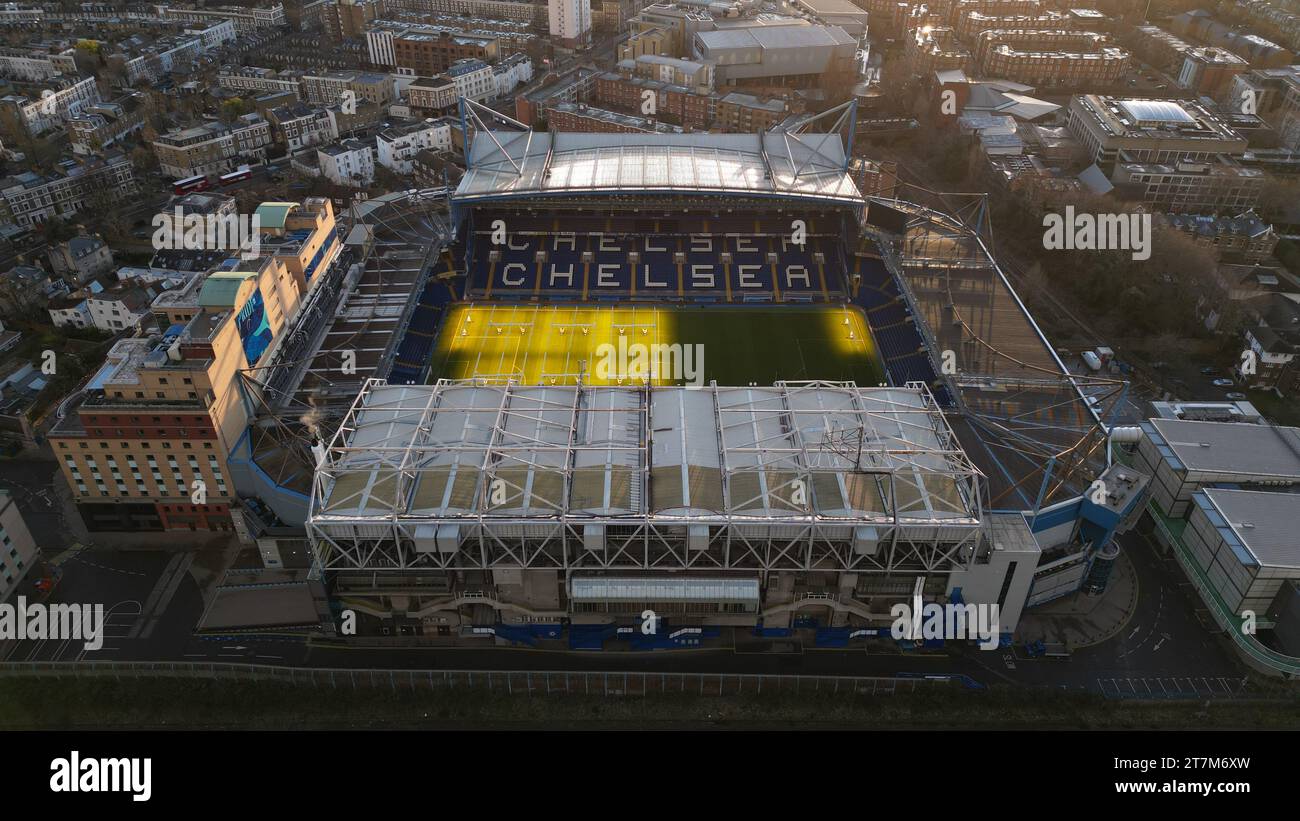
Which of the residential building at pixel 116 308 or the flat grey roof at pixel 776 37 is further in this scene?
the flat grey roof at pixel 776 37

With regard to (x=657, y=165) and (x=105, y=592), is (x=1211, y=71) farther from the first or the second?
(x=105, y=592)

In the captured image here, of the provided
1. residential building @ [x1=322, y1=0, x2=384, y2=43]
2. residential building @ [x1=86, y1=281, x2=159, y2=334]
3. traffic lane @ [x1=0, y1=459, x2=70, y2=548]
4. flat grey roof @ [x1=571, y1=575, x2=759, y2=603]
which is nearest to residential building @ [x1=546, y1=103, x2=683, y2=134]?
residential building @ [x1=86, y1=281, x2=159, y2=334]

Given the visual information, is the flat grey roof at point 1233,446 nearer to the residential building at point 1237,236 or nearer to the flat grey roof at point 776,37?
the residential building at point 1237,236

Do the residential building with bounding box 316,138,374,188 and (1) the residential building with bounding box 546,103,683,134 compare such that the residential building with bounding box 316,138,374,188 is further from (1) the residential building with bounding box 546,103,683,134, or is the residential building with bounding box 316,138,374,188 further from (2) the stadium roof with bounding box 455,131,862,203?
(1) the residential building with bounding box 546,103,683,134

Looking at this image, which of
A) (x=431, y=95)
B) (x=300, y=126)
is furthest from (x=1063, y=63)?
(x=300, y=126)

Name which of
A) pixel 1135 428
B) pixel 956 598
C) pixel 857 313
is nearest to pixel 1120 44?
pixel 857 313

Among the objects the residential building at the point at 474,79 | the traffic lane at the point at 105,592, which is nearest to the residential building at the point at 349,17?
the residential building at the point at 474,79
